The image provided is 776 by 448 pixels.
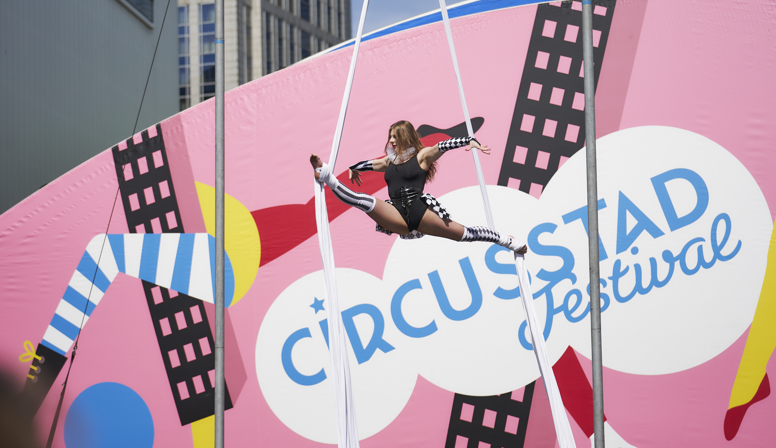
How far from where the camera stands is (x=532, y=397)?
894 centimetres

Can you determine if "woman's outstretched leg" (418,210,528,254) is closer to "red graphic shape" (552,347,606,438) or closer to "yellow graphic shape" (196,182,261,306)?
"red graphic shape" (552,347,606,438)

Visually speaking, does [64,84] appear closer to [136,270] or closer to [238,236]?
[136,270]

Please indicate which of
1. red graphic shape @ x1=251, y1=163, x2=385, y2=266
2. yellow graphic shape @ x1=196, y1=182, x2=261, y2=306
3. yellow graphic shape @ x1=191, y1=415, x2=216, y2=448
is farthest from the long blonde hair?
yellow graphic shape @ x1=191, y1=415, x2=216, y2=448

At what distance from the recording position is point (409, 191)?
613 cm

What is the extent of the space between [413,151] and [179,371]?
5.34m

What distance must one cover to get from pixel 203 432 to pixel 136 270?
8.21 ft

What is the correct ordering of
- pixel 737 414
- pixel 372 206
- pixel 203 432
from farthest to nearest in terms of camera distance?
pixel 203 432 → pixel 737 414 → pixel 372 206

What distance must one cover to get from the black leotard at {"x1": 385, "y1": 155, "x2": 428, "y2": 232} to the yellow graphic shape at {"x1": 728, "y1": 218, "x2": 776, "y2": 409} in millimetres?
5444

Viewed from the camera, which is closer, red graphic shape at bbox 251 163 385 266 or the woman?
the woman

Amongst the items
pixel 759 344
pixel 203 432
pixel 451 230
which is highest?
pixel 451 230

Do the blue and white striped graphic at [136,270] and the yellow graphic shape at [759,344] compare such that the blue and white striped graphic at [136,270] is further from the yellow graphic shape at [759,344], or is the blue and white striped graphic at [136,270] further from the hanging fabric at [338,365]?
the yellow graphic shape at [759,344]

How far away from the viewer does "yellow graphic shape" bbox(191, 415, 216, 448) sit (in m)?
9.34

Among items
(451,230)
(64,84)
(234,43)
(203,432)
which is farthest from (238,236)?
(234,43)

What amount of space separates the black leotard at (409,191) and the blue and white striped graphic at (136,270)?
4274 millimetres
